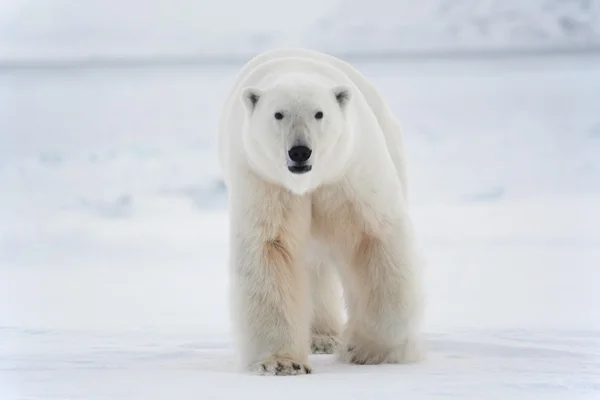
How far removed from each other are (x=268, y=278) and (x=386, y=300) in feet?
1.51

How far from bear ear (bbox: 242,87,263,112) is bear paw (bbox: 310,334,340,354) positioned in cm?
124

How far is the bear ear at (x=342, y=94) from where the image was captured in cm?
308

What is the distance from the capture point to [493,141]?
6.47m

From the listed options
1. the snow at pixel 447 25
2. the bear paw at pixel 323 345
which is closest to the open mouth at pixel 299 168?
the bear paw at pixel 323 345

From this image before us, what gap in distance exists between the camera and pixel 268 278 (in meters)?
3.15

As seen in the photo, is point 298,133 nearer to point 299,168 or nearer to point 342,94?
point 299,168

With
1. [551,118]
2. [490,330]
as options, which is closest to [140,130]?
[551,118]

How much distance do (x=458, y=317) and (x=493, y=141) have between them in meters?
→ 2.40

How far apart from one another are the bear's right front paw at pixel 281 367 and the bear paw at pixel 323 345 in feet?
2.54

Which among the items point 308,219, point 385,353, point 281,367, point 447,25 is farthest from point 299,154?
point 447,25

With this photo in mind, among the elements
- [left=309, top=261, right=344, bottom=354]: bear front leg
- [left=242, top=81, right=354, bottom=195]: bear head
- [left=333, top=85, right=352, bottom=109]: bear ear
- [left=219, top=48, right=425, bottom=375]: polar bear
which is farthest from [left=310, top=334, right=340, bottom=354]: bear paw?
[left=333, top=85, right=352, bottom=109]: bear ear

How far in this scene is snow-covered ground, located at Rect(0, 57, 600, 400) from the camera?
13.0 feet

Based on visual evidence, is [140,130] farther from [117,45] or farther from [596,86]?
[596,86]

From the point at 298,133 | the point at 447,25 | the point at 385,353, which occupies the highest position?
the point at 447,25
